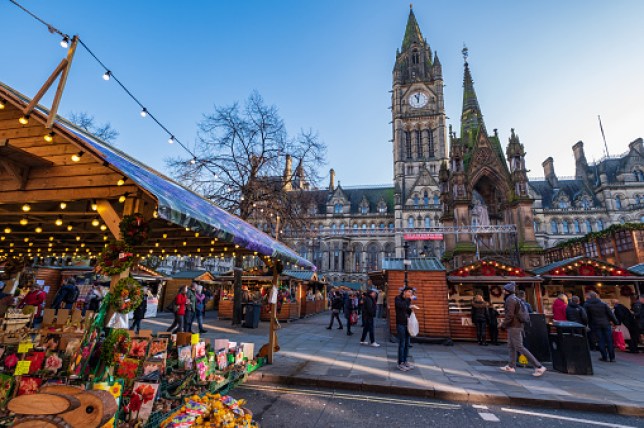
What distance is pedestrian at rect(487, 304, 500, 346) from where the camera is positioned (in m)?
12.1

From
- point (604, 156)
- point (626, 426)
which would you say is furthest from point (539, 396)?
point (604, 156)

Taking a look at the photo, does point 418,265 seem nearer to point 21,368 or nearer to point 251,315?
point 251,315

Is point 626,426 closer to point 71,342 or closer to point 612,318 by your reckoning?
point 612,318

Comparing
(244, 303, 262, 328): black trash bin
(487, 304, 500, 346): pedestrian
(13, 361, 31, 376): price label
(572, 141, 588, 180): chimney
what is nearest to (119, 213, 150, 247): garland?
(13, 361, 31, 376): price label

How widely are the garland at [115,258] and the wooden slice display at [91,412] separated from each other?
2.51 m

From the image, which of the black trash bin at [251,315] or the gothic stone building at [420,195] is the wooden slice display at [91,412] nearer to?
the black trash bin at [251,315]

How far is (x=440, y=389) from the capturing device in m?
6.01

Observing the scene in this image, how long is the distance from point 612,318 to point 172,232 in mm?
12681

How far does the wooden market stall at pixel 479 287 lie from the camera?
12617 millimetres

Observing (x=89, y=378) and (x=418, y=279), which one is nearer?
(x=89, y=378)

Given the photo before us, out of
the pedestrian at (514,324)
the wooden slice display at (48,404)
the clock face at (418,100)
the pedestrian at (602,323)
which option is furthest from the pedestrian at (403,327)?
the clock face at (418,100)

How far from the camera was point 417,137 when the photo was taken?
57344 mm

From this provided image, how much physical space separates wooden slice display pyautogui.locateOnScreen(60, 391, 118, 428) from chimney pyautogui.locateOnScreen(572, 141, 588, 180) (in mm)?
72191

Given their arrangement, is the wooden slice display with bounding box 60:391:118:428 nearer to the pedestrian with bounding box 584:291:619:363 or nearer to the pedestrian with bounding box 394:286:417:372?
the pedestrian with bounding box 394:286:417:372
